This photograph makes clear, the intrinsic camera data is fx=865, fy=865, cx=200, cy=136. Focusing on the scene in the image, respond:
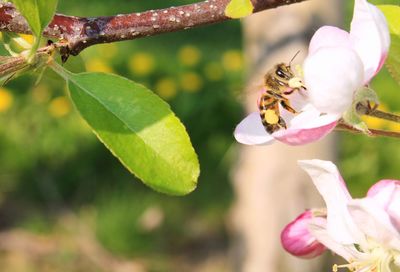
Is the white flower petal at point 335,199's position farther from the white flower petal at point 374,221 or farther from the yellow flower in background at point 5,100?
the yellow flower in background at point 5,100

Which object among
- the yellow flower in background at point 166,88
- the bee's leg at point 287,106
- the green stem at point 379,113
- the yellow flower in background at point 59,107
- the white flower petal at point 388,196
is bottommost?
the yellow flower in background at point 166,88

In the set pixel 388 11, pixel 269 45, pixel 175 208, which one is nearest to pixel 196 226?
pixel 175 208

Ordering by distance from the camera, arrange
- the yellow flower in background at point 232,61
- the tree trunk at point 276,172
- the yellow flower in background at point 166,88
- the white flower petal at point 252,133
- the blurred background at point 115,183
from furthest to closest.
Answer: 1. the yellow flower in background at point 232,61
2. the yellow flower in background at point 166,88
3. the blurred background at point 115,183
4. the tree trunk at point 276,172
5. the white flower petal at point 252,133

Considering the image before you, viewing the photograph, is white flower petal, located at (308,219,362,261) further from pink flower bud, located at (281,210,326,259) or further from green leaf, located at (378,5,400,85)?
green leaf, located at (378,5,400,85)

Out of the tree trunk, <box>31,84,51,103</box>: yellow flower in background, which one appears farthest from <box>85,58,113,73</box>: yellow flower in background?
the tree trunk

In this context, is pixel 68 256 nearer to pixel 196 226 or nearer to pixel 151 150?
pixel 196 226

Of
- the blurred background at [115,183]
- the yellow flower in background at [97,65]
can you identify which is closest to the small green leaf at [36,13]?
the blurred background at [115,183]
